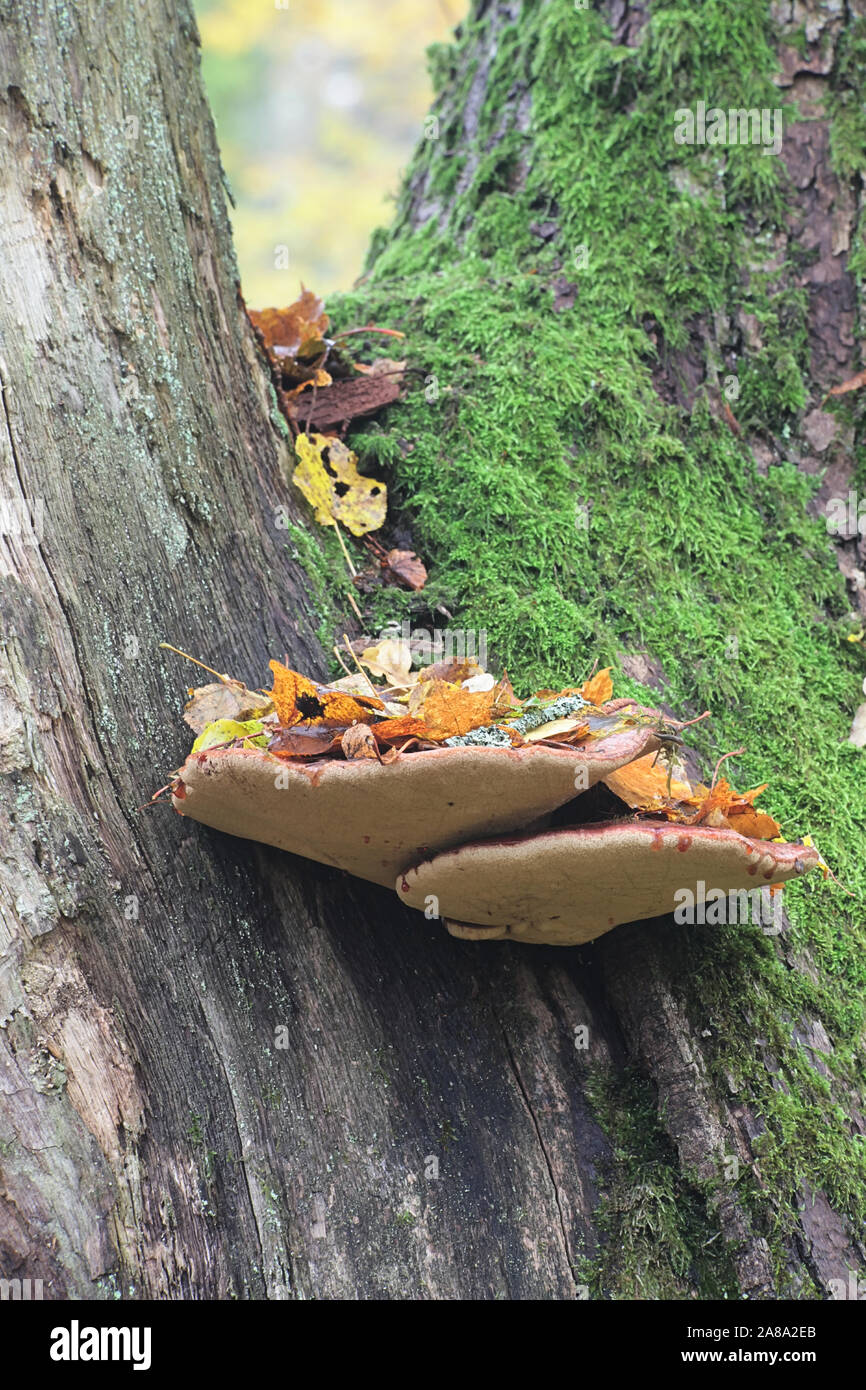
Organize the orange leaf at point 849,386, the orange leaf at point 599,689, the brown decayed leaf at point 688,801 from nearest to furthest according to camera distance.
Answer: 1. the brown decayed leaf at point 688,801
2. the orange leaf at point 599,689
3. the orange leaf at point 849,386

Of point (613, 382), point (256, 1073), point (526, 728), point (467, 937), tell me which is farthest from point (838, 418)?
point (256, 1073)

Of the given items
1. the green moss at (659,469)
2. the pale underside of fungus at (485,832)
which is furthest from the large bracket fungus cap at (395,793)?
the green moss at (659,469)

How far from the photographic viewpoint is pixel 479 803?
1744 millimetres

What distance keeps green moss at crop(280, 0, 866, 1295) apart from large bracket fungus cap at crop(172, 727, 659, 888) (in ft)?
2.25

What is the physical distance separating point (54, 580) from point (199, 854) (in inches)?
26.2

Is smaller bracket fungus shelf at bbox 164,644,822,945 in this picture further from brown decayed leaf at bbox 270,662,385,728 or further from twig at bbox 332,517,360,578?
twig at bbox 332,517,360,578

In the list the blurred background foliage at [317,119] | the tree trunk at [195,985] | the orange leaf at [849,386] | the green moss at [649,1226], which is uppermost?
the blurred background foliage at [317,119]

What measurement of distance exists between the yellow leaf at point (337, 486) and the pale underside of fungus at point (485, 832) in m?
1.12

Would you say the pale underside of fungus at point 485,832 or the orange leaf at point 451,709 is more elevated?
the orange leaf at point 451,709

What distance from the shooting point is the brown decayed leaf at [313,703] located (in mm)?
1791

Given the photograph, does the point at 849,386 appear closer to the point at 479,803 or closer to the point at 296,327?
→ the point at 296,327

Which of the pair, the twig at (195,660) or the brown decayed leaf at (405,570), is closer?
the twig at (195,660)

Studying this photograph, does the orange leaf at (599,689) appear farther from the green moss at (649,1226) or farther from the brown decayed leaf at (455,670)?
the green moss at (649,1226)

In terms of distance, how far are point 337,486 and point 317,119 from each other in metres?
14.2
